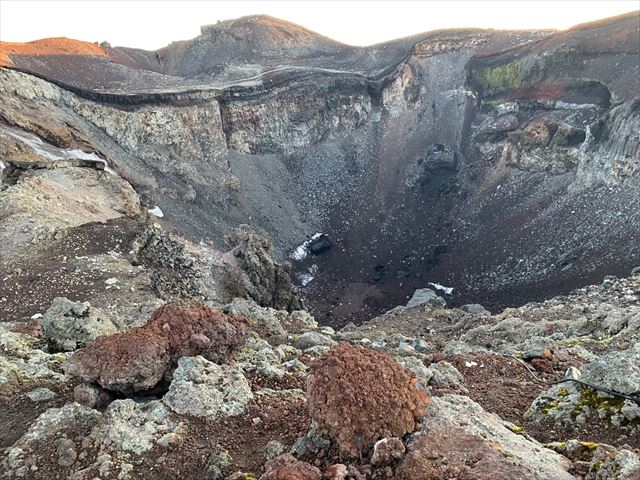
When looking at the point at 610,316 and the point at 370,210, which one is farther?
the point at 370,210

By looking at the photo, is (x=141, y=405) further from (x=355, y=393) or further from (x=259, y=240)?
(x=259, y=240)

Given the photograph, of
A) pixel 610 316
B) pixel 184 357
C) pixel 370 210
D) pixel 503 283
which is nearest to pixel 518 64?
pixel 370 210

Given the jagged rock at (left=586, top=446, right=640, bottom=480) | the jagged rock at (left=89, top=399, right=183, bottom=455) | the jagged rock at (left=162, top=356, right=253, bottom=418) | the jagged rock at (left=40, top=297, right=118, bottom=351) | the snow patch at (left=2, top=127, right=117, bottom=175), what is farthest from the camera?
the snow patch at (left=2, top=127, right=117, bottom=175)

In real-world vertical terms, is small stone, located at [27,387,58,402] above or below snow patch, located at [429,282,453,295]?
above

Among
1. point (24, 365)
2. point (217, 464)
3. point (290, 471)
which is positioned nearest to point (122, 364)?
point (217, 464)

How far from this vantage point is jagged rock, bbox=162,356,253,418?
645 cm

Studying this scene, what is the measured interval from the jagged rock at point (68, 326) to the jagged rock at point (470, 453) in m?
7.02

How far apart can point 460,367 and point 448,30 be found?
59.5 metres

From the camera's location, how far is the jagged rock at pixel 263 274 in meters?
26.1

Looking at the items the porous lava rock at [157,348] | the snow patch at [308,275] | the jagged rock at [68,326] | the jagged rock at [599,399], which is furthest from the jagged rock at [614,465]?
the snow patch at [308,275]

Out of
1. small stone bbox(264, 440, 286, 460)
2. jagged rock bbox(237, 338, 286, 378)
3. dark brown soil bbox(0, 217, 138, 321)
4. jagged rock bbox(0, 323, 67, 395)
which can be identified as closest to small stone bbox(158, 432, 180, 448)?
small stone bbox(264, 440, 286, 460)

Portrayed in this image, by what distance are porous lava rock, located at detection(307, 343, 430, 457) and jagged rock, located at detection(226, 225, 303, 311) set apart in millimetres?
19518

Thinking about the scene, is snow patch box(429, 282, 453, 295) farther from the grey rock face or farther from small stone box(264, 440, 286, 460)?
small stone box(264, 440, 286, 460)

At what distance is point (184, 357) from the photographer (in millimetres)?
7141
